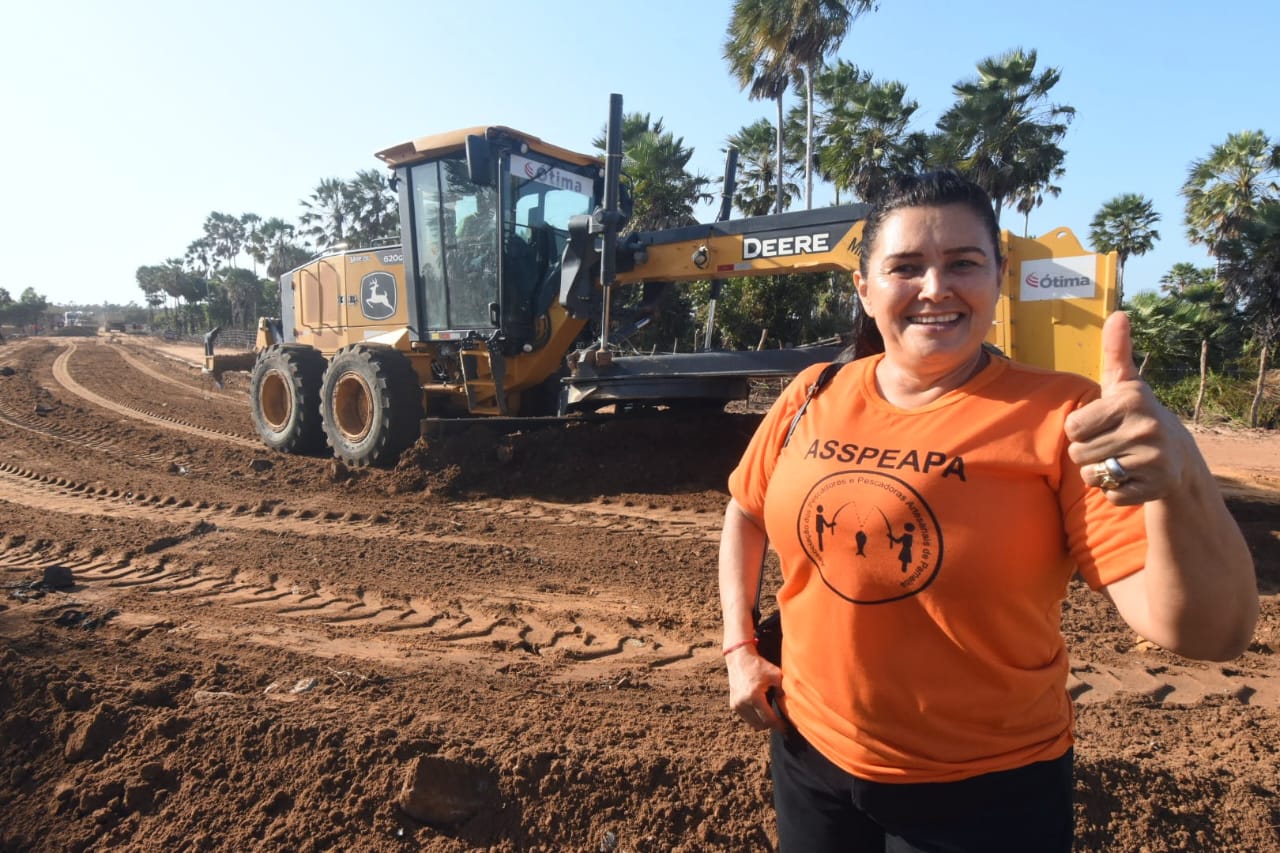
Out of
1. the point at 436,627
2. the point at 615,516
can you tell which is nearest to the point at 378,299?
the point at 615,516

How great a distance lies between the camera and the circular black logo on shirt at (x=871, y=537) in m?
1.34

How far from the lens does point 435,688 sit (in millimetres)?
3359

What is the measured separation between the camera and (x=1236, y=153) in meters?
21.8

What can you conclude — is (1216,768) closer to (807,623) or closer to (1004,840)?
(1004,840)

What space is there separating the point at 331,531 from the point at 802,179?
75.9 feet

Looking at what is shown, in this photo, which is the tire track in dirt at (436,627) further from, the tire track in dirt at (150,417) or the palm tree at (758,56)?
the palm tree at (758,56)

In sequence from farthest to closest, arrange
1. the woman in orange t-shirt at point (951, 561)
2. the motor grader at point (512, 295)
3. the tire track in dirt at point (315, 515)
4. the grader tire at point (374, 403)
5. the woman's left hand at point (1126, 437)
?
the grader tire at point (374, 403) → the motor grader at point (512, 295) → the tire track in dirt at point (315, 515) → the woman in orange t-shirt at point (951, 561) → the woman's left hand at point (1126, 437)

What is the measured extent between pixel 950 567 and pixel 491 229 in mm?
6947

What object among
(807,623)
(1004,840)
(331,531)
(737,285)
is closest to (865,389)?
(807,623)

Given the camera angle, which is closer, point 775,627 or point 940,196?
point 940,196

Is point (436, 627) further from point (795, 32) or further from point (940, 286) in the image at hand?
point (795, 32)

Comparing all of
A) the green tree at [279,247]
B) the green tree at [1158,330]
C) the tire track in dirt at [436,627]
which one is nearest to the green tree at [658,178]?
the green tree at [1158,330]

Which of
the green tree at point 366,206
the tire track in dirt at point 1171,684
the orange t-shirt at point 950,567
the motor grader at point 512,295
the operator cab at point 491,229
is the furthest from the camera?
the green tree at point 366,206

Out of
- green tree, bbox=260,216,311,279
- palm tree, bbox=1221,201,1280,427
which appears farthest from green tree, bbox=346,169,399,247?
palm tree, bbox=1221,201,1280,427
